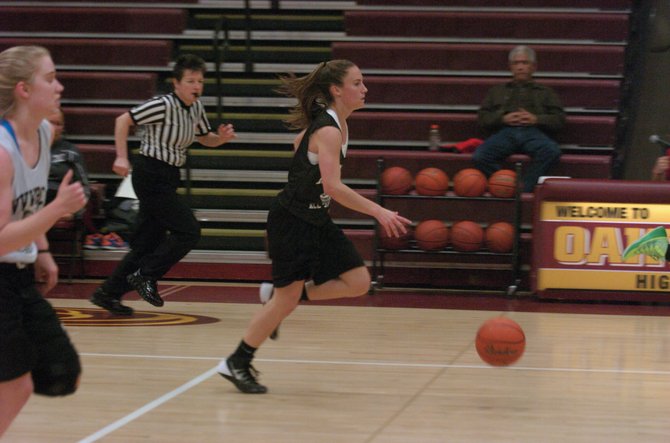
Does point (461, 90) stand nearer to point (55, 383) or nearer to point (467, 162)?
point (467, 162)

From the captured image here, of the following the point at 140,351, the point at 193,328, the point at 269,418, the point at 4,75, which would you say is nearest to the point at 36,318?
the point at 4,75

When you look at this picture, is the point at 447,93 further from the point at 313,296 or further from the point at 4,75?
the point at 4,75

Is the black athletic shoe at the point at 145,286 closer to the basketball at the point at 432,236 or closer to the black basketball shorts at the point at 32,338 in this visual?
the basketball at the point at 432,236

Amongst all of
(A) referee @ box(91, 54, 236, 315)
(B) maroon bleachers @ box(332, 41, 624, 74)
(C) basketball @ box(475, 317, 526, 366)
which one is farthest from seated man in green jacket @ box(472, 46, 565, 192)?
(C) basketball @ box(475, 317, 526, 366)

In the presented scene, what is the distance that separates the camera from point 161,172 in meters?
7.50

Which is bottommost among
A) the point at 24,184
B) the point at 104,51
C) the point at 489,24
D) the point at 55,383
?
the point at 55,383

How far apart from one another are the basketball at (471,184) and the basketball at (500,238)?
1.14 feet

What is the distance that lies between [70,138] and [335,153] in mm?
6951

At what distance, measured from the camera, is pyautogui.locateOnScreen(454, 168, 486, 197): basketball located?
9.14 meters

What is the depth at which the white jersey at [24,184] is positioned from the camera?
339cm

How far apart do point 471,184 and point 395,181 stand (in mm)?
671

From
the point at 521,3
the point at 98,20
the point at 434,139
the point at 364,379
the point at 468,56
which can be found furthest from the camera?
the point at 98,20

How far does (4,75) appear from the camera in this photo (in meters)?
3.47

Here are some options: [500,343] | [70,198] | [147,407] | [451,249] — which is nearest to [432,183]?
[451,249]
